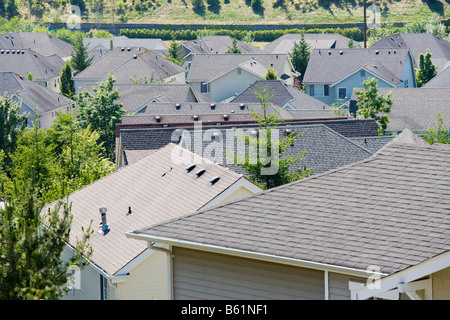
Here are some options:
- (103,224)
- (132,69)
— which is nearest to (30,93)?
(132,69)

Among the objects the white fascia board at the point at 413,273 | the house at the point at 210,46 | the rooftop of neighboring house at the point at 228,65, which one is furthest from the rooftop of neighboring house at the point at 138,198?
the house at the point at 210,46

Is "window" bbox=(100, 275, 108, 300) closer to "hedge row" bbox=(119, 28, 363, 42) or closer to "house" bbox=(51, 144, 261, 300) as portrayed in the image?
"house" bbox=(51, 144, 261, 300)

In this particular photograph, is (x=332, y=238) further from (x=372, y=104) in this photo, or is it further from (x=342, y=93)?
(x=342, y=93)

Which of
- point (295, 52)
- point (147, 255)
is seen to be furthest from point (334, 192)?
point (295, 52)

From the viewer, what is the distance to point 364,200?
32.4 feet

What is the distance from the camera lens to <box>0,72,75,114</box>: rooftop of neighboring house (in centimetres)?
6572

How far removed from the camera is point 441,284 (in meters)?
8.50

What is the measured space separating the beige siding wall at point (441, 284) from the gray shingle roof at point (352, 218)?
23 centimetres

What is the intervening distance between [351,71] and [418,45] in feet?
Result: 70.0

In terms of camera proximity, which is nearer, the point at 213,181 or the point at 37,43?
the point at 213,181

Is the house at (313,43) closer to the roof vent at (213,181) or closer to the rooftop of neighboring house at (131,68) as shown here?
the rooftop of neighboring house at (131,68)

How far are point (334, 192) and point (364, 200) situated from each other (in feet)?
1.61

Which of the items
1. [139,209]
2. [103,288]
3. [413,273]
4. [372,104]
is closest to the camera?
[413,273]

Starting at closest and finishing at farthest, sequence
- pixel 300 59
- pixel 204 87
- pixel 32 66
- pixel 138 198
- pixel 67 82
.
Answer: pixel 138 198 → pixel 204 87 → pixel 67 82 → pixel 300 59 → pixel 32 66
